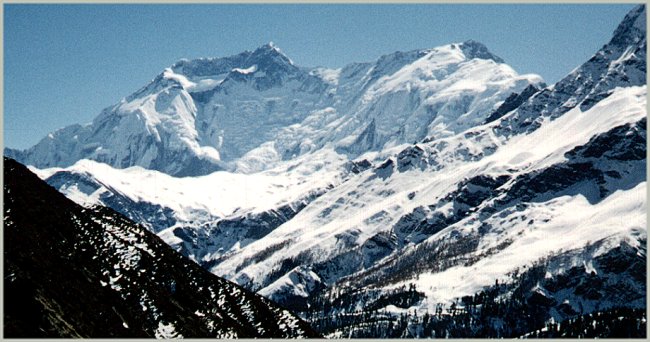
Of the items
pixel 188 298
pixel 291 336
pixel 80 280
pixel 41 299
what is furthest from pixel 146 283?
pixel 41 299

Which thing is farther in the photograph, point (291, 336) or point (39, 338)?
point (291, 336)

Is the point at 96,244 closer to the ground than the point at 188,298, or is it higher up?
higher up

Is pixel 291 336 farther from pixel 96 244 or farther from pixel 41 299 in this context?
pixel 41 299

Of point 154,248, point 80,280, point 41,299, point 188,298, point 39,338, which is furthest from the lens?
point 154,248

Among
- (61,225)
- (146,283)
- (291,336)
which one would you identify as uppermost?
(61,225)

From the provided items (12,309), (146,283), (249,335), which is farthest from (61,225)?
(12,309)

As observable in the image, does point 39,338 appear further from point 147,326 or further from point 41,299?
point 147,326

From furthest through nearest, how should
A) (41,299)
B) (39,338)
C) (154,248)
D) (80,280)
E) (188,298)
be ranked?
1. (154,248)
2. (188,298)
3. (80,280)
4. (41,299)
5. (39,338)
